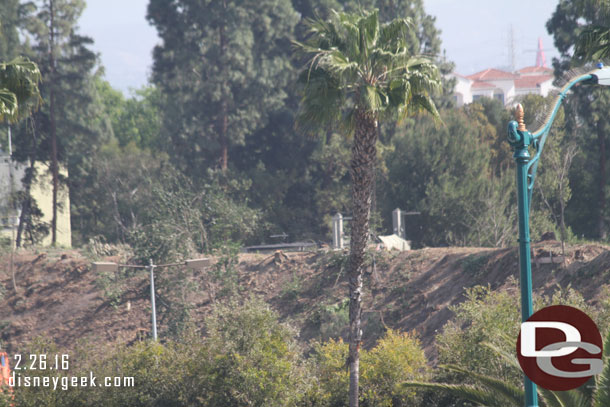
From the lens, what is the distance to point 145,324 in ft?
108

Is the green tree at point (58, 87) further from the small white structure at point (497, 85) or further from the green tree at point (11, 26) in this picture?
the small white structure at point (497, 85)

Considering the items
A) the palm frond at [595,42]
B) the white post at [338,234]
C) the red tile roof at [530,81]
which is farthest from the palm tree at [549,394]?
the red tile roof at [530,81]

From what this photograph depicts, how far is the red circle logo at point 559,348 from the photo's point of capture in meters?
8.64

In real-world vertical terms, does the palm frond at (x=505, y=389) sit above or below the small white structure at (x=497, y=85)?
below

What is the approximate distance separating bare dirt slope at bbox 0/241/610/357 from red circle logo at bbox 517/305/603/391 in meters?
14.8

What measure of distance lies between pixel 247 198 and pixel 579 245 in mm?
23678

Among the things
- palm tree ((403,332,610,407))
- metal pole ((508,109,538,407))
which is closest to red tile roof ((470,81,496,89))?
palm tree ((403,332,610,407))

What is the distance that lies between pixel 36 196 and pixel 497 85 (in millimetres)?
75812

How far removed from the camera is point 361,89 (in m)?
16.7

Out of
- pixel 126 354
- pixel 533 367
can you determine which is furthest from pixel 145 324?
pixel 533 367

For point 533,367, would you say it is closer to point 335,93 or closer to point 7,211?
point 335,93

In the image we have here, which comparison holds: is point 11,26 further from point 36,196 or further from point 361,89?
point 361,89

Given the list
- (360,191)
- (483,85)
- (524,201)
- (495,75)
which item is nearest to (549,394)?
(524,201)

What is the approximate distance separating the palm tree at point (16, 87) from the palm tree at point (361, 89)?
20.4 ft
